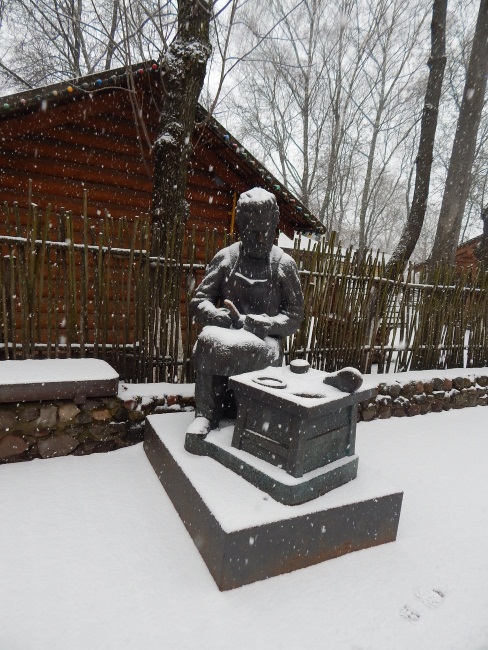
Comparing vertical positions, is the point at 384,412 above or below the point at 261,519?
below

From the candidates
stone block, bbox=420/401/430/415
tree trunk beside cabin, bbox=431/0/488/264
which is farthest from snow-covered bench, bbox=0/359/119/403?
tree trunk beside cabin, bbox=431/0/488/264

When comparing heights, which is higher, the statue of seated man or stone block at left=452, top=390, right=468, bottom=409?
the statue of seated man

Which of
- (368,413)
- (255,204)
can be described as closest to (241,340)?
(255,204)

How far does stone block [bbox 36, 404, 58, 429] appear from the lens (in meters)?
2.96

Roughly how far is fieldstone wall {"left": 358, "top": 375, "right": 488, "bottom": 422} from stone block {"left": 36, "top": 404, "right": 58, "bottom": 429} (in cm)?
298

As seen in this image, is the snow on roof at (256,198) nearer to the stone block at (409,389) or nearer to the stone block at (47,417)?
the stone block at (47,417)

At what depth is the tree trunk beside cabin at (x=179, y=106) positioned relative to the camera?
4.61m

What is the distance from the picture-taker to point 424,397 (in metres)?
4.81

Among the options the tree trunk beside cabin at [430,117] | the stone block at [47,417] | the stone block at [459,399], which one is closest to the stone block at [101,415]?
the stone block at [47,417]

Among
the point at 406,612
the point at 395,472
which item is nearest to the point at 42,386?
the point at 406,612

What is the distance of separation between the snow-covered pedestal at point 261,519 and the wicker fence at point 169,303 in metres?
1.45

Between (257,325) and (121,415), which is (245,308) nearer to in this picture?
(257,325)

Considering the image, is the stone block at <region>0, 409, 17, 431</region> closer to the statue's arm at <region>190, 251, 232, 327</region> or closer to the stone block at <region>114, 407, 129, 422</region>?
the stone block at <region>114, 407, 129, 422</region>

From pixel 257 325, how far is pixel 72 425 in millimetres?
1665
